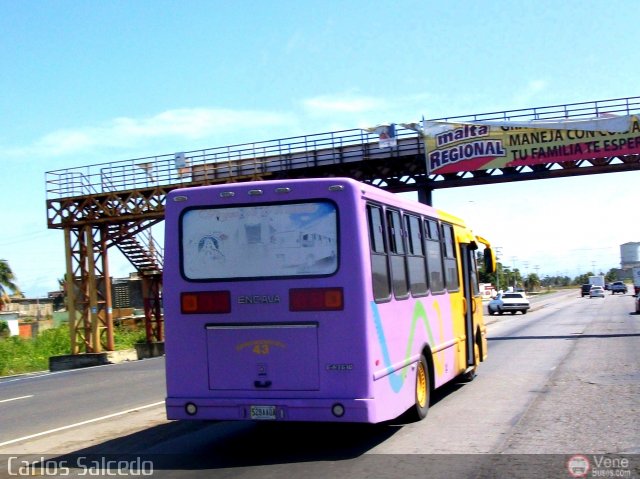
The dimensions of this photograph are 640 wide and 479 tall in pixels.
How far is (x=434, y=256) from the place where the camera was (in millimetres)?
12266

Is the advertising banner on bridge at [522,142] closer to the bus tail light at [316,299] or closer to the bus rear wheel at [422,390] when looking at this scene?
the bus rear wheel at [422,390]

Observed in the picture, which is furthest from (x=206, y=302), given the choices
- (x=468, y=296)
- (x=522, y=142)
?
(x=522, y=142)

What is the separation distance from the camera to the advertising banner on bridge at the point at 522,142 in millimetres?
28328

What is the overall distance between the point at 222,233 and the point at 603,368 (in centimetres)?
1025

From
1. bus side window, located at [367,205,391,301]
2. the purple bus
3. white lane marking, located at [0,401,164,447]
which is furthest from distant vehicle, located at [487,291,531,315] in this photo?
bus side window, located at [367,205,391,301]

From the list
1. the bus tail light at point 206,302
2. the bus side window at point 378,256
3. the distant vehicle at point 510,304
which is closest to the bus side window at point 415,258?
the bus side window at point 378,256

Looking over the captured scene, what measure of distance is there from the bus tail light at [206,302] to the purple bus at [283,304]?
0.01 m

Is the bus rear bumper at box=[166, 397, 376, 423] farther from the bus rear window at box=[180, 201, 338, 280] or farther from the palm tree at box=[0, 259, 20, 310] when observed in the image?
the palm tree at box=[0, 259, 20, 310]

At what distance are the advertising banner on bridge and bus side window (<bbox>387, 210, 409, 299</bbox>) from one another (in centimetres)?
1993

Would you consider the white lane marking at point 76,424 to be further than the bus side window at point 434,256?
No

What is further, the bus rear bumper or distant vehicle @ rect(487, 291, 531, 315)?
distant vehicle @ rect(487, 291, 531, 315)

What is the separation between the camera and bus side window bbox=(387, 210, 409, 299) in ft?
32.6

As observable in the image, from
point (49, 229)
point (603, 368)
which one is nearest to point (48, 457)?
point (603, 368)

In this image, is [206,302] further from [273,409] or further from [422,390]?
[422,390]
